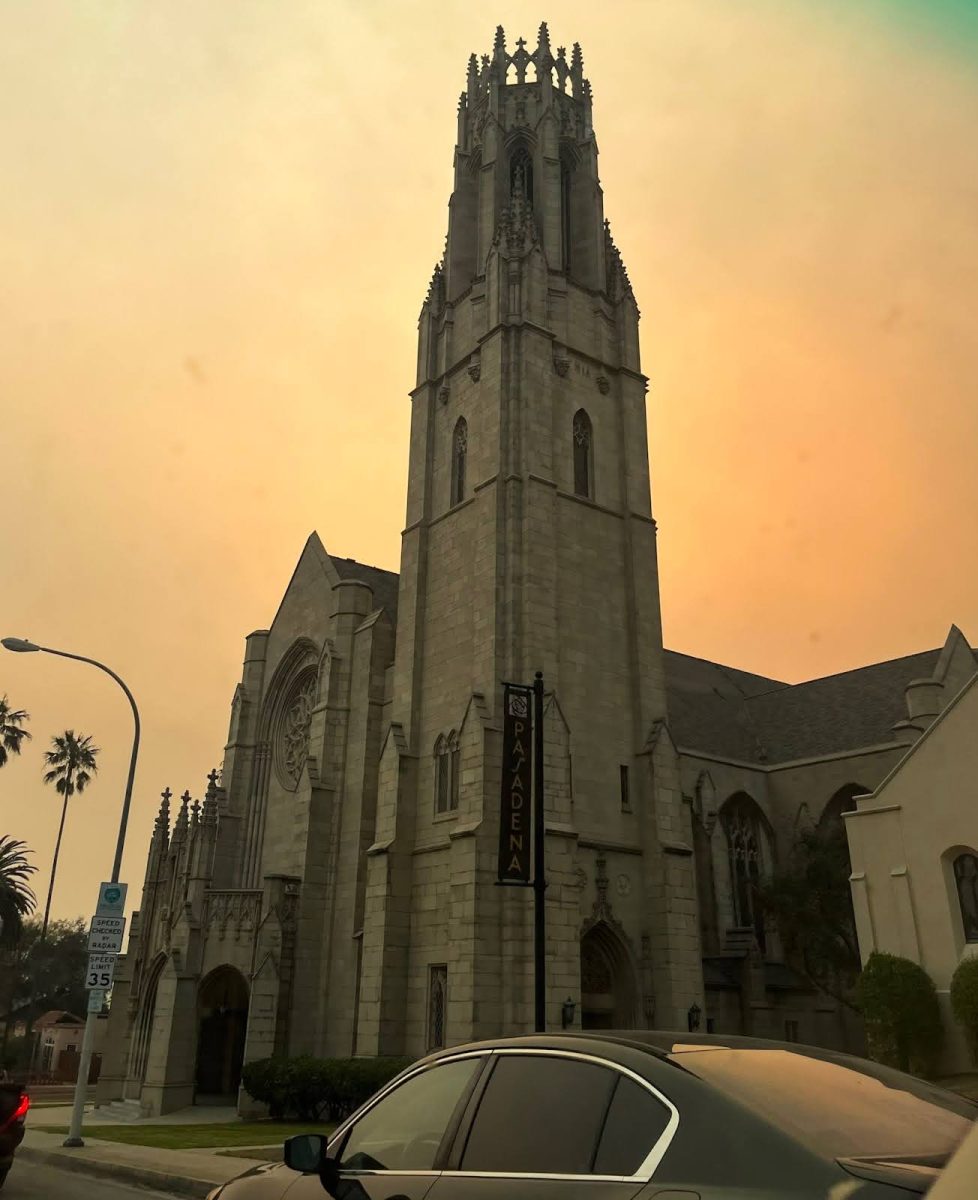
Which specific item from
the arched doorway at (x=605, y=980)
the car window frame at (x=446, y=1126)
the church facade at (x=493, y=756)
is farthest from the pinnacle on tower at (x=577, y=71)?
the car window frame at (x=446, y=1126)

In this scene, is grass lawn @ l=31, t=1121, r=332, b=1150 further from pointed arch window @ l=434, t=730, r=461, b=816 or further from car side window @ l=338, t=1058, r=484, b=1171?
car side window @ l=338, t=1058, r=484, b=1171

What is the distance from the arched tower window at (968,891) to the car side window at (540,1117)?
67.9 feet

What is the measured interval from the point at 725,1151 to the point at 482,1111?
1308 millimetres

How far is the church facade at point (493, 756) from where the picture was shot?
26.5 m

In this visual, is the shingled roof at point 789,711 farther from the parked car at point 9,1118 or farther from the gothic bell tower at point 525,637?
the parked car at point 9,1118

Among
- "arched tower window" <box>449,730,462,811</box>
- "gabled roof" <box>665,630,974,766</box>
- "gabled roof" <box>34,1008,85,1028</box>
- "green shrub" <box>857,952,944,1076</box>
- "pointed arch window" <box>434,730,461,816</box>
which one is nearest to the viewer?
"green shrub" <box>857,952,944,1076</box>

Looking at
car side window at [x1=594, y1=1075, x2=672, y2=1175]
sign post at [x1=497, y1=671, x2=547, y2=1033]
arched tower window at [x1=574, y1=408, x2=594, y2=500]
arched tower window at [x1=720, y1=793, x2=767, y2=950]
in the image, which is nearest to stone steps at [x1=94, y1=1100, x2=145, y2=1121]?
sign post at [x1=497, y1=671, x2=547, y2=1033]

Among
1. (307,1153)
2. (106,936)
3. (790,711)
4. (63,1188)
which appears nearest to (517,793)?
(106,936)

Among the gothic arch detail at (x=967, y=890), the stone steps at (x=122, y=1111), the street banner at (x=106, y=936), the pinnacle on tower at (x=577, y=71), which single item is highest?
the pinnacle on tower at (x=577, y=71)

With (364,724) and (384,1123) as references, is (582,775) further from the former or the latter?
(384,1123)

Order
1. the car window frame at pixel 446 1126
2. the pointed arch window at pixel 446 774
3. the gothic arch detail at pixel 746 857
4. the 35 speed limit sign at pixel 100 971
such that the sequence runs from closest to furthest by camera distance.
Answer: the car window frame at pixel 446 1126 < the 35 speed limit sign at pixel 100 971 < the pointed arch window at pixel 446 774 < the gothic arch detail at pixel 746 857

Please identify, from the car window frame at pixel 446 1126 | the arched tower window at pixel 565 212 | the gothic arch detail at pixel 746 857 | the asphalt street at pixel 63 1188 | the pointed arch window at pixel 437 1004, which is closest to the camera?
the car window frame at pixel 446 1126

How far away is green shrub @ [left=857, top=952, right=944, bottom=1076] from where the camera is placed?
2017cm

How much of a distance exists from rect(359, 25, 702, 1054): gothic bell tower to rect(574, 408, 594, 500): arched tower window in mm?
76
